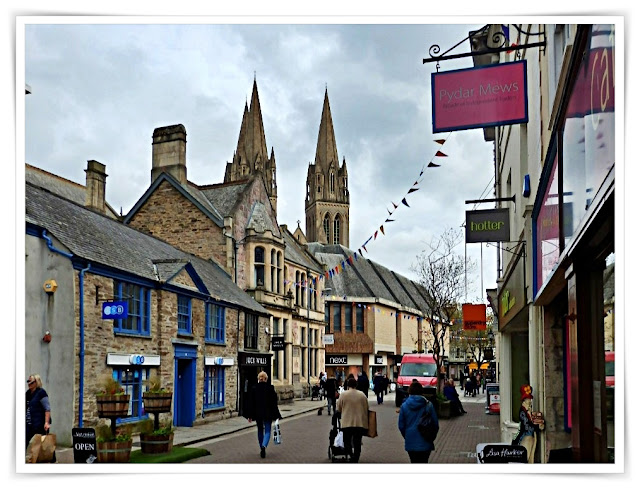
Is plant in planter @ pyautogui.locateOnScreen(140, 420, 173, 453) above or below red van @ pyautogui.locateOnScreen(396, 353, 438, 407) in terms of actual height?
above

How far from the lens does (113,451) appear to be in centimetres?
1459

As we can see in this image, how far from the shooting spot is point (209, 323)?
94.9 feet

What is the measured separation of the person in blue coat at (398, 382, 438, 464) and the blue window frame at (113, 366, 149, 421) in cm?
1204

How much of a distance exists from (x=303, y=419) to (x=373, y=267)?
4963cm

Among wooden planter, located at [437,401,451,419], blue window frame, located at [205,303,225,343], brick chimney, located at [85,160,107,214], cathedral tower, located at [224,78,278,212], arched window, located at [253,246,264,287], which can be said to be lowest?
wooden planter, located at [437,401,451,419]

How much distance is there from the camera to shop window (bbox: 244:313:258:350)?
33188 mm

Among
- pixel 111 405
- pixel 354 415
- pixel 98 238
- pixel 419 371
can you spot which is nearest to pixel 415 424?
pixel 354 415

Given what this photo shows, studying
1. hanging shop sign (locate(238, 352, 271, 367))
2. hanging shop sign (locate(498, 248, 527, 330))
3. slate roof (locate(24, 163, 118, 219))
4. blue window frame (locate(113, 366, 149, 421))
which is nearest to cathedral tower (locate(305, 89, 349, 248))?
slate roof (locate(24, 163, 118, 219))

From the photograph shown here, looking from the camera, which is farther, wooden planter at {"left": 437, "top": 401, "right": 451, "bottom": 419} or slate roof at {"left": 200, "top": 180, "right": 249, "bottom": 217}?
slate roof at {"left": 200, "top": 180, "right": 249, "bottom": 217}

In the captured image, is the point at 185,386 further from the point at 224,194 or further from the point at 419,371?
the point at 224,194

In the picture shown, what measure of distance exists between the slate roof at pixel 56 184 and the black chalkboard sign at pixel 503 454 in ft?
87.8

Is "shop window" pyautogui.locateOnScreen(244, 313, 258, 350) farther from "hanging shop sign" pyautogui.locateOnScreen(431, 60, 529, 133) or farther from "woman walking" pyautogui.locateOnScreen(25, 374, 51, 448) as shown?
"hanging shop sign" pyautogui.locateOnScreen(431, 60, 529, 133)
